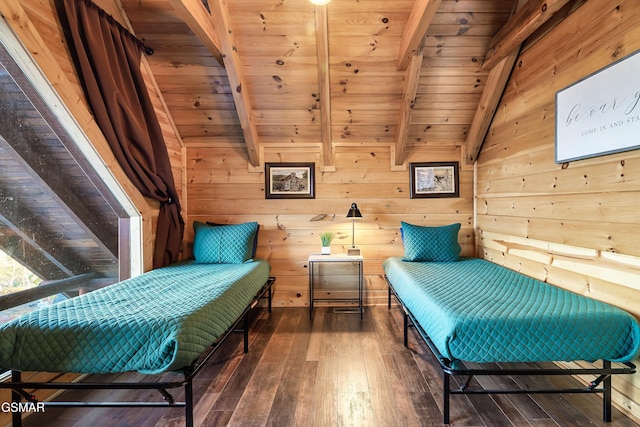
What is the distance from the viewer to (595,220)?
1.79m

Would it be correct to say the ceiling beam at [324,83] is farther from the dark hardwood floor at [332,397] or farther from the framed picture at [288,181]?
the dark hardwood floor at [332,397]

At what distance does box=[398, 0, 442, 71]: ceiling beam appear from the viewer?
197 centimetres

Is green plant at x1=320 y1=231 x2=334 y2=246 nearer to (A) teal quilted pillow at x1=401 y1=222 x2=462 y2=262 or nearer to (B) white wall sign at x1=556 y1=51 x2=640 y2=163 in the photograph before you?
(A) teal quilted pillow at x1=401 y1=222 x2=462 y2=262

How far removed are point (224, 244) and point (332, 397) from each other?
67.3 inches

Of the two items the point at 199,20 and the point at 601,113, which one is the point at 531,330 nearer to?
the point at 601,113

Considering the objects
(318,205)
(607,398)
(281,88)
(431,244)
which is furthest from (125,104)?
(607,398)

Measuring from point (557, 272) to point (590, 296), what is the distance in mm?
292

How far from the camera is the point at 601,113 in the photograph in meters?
1.71

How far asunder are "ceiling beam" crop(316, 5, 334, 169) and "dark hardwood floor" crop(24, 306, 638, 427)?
1889 mm

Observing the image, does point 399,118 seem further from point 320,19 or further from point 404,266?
point 404,266

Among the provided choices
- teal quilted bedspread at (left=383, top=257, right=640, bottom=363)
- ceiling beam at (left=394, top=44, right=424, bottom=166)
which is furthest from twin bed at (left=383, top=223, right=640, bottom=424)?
ceiling beam at (left=394, top=44, right=424, bottom=166)

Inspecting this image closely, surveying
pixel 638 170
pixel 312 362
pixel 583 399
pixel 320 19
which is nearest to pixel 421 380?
pixel 312 362

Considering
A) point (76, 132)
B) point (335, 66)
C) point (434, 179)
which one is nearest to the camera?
point (76, 132)

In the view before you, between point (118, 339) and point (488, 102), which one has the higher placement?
point (488, 102)
